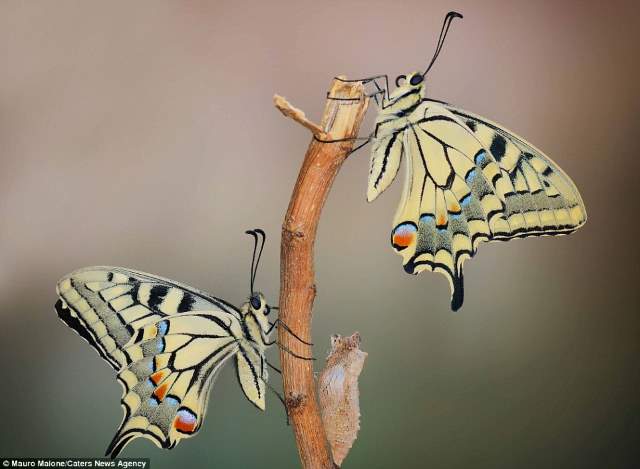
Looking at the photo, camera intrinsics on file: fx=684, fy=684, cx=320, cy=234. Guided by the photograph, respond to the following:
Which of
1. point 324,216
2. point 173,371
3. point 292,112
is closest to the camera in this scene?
point 292,112

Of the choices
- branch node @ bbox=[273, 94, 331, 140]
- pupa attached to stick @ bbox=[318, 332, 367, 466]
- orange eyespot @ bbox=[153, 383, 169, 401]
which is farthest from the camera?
orange eyespot @ bbox=[153, 383, 169, 401]

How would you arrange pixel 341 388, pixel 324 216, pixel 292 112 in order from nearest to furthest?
pixel 292 112
pixel 341 388
pixel 324 216

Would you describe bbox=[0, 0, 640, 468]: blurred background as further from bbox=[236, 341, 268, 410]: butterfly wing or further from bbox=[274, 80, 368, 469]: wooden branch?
bbox=[274, 80, 368, 469]: wooden branch

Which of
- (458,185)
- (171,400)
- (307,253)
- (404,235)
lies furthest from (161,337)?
(458,185)

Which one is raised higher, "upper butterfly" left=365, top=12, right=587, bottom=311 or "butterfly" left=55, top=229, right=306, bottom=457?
"upper butterfly" left=365, top=12, right=587, bottom=311

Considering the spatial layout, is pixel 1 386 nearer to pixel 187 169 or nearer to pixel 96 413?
pixel 96 413

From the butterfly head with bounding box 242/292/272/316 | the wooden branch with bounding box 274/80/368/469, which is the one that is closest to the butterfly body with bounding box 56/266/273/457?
the butterfly head with bounding box 242/292/272/316

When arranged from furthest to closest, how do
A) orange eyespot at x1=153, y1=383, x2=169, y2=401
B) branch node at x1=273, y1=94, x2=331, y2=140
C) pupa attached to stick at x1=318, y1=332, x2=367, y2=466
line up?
orange eyespot at x1=153, y1=383, x2=169, y2=401
pupa attached to stick at x1=318, y1=332, x2=367, y2=466
branch node at x1=273, y1=94, x2=331, y2=140

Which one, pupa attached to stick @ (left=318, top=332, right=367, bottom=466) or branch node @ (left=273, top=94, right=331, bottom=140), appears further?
pupa attached to stick @ (left=318, top=332, right=367, bottom=466)

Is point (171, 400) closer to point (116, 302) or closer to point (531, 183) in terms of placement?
point (116, 302)

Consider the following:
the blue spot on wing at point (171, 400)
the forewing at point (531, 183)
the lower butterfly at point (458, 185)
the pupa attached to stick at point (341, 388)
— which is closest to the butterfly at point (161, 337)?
the blue spot on wing at point (171, 400)
